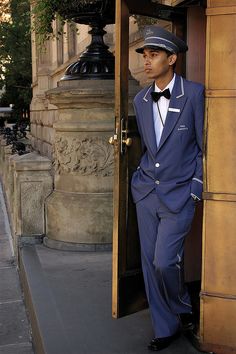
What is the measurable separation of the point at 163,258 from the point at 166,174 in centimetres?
49

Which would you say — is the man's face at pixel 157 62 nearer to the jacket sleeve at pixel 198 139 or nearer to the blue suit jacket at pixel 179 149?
the blue suit jacket at pixel 179 149

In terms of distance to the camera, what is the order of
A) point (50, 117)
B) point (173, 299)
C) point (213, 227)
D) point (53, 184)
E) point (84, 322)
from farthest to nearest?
point (50, 117) → point (53, 184) → point (84, 322) → point (173, 299) → point (213, 227)

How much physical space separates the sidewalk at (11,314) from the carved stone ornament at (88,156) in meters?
1.39

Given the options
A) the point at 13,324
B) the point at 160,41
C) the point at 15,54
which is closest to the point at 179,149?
the point at 160,41

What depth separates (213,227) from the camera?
333 centimetres

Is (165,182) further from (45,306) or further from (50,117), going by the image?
(50,117)

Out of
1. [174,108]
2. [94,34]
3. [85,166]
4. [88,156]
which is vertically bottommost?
[85,166]

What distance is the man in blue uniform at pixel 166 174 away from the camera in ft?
11.1

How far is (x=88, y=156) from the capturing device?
6.17 meters

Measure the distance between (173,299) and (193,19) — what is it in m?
2.02

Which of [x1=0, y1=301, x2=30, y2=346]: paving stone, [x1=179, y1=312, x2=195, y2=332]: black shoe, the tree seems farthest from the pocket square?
the tree

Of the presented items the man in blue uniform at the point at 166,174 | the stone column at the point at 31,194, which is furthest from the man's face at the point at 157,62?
the stone column at the point at 31,194

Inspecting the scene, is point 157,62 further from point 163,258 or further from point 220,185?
point 163,258

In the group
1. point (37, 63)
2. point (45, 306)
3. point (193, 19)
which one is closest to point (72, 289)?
point (45, 306)
